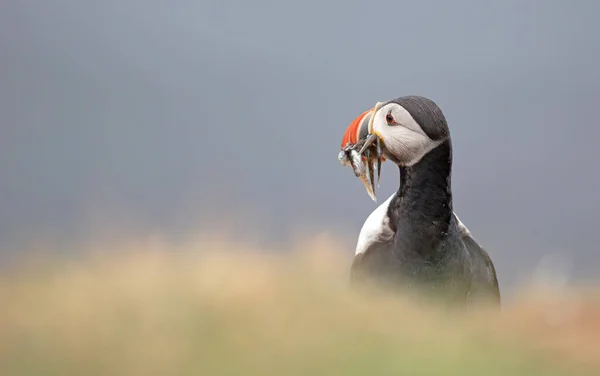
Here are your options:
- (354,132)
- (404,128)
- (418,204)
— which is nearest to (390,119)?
(404,128)

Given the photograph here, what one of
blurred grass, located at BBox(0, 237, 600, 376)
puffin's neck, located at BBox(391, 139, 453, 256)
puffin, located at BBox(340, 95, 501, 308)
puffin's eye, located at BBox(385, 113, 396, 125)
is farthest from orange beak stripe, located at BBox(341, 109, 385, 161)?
blurred grass, located at BBox(0, 237, 600, 376)

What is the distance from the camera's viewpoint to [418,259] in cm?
374

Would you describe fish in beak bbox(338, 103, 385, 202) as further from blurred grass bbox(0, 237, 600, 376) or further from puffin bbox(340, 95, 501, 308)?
blurred grass bbox(0, 237, 600, 376)

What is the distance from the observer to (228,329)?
1.04 meters

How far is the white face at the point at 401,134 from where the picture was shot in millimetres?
3551

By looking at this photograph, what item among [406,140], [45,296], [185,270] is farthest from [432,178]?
[45,296]

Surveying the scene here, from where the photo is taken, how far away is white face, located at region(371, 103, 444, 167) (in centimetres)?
355

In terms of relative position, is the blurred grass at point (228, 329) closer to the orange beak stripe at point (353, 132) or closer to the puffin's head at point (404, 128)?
the puffin's head at point (404, 128)

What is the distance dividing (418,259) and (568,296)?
81.3 inches

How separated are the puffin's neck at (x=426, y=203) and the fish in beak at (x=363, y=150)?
20 centimetres

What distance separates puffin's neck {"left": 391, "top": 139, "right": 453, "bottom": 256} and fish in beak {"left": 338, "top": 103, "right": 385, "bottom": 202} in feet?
0.66

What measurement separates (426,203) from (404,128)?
0.47 m

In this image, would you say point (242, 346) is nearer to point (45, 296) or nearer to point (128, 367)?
point (128, 367)

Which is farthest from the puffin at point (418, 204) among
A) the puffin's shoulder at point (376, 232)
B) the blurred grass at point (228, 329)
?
the blurred grass at point (228, 329)
